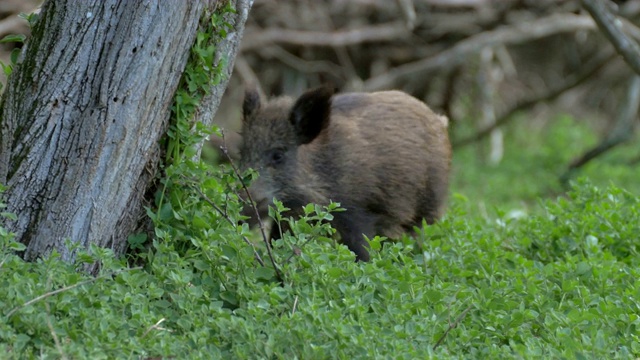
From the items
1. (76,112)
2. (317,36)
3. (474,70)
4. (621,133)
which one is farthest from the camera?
(474,70)

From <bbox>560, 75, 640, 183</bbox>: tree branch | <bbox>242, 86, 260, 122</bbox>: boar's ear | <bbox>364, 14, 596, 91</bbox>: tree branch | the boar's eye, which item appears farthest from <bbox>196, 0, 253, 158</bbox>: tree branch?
<bbox>364, 14, 596, 91</bbox>: tree branch

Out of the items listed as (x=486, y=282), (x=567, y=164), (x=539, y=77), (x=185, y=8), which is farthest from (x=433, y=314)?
(x=539, y=77)

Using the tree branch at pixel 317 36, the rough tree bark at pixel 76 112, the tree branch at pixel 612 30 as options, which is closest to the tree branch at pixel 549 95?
the tree branch at pixel 317 36

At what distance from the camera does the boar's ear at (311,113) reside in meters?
6.39

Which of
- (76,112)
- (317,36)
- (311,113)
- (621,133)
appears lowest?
(621,133)

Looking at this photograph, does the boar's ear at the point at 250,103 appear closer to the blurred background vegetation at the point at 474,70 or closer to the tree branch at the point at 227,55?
the tree branch at the point at 227,55

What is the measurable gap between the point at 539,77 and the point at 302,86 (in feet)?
13.1

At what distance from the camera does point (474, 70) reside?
1357 cm

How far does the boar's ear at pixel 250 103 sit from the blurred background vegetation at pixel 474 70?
4.62m

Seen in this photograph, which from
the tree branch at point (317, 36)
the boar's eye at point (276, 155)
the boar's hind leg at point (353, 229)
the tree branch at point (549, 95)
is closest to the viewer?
the boar's hind leg at point (353, 229)

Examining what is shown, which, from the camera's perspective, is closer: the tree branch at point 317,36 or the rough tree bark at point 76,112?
the rough tree bark at point 76,112

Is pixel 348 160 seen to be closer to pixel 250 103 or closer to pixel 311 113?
pixel 311 113

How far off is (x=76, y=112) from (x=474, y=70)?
32.2ft

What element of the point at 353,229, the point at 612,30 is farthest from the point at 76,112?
the point at 612,30
